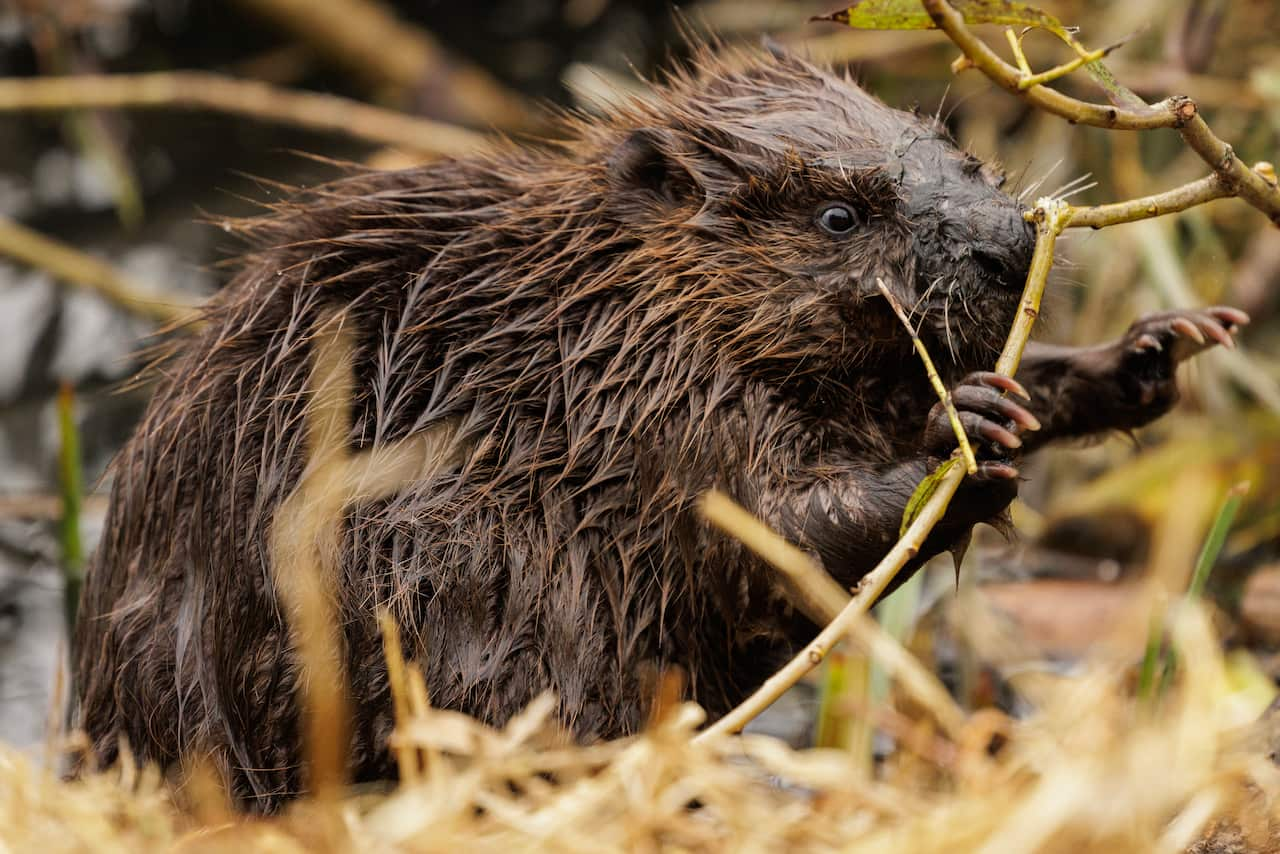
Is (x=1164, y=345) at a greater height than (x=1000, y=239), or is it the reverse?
(x=1000, y=239)

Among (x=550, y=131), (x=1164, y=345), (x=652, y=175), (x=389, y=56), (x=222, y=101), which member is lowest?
(x=1164, y=345)

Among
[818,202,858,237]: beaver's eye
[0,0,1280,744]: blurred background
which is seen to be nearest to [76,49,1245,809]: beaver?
[818,202,858,237]: beaver's eye

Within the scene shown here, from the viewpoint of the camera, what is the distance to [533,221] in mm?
2955

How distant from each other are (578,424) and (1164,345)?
3.64 feet

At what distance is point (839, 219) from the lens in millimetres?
2766

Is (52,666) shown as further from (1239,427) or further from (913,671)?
(1239,427)

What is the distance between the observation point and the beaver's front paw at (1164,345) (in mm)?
2908

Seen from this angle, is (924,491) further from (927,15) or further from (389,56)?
(389,56)

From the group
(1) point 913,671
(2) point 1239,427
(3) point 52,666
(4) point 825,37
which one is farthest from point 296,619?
(4) point 825,37

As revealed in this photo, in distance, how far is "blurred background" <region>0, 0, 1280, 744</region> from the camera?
12.7 feet

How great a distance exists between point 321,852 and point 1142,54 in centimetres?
468

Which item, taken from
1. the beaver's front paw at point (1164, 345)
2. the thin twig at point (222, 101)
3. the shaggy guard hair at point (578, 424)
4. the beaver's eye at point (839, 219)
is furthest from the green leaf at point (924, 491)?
the thin twig at point (222, 101)

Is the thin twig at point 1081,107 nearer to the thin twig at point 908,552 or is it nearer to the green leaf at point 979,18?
the green leaf at point 979,18

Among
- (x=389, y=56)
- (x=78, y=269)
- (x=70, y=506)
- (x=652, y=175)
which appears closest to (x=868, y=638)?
(x=652, y=175)
